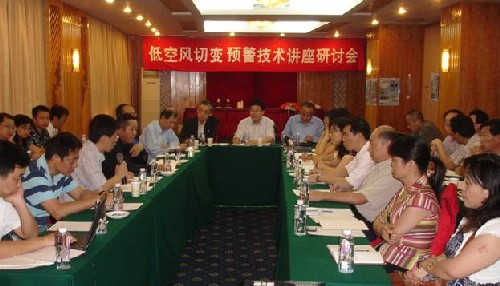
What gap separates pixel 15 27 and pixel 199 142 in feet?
8.67

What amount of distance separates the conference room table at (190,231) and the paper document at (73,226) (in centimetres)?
10

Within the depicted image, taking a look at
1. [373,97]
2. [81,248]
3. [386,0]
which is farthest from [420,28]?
[81,248]

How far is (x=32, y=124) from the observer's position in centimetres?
630

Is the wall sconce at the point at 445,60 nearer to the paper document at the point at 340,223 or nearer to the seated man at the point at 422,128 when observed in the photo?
the seated man at the point at 422,128

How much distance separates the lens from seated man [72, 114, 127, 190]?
13.5ft

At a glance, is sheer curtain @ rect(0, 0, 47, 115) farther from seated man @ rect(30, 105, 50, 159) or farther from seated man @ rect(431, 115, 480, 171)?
seated man @ rect(431, 115, 480, 171)

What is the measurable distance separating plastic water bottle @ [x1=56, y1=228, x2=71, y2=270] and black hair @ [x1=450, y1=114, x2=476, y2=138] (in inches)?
175

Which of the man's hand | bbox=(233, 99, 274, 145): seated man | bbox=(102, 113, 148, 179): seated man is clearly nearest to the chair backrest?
bbox=(102, 113, 148, 179): seated man

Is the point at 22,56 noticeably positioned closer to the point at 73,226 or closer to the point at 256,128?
the point at 256,128

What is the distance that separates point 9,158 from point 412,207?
1.83m

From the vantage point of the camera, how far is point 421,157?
9.38ft

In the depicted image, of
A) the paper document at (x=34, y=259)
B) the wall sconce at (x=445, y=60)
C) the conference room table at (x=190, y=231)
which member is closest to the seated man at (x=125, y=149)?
the conference room table at (x=190, y=231)

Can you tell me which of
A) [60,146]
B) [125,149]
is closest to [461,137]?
[125,149]

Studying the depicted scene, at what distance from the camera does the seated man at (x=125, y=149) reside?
4.90m
